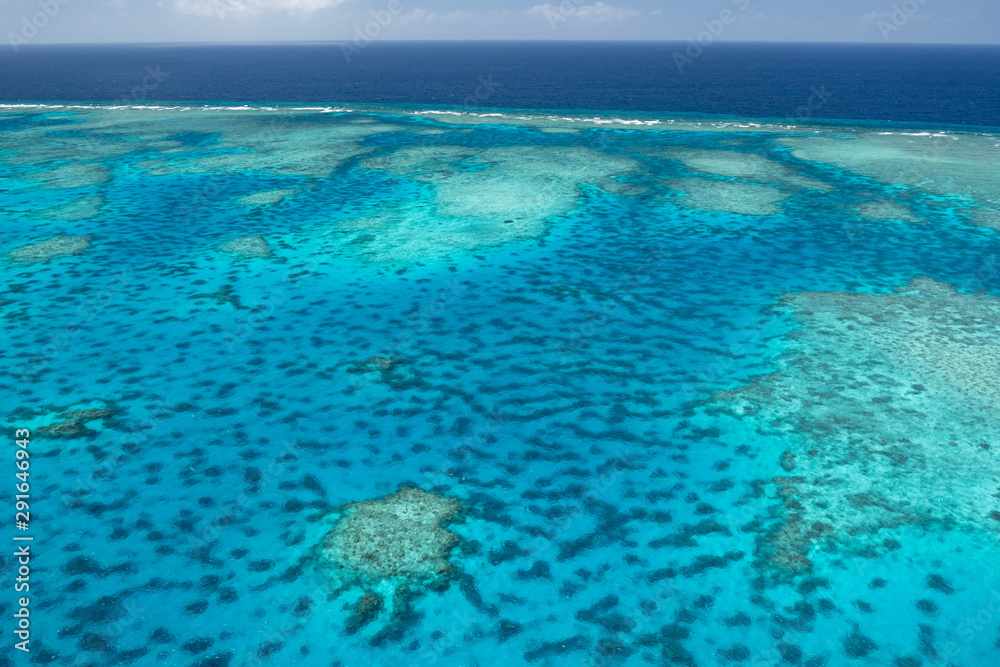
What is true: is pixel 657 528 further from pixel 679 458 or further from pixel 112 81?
pixel 112 81

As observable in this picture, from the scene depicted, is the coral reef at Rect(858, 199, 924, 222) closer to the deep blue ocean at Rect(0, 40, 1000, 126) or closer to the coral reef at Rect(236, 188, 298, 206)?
the coral reef at Rect(236, 188, 298, 206)

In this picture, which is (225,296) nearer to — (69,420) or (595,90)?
(69,420)

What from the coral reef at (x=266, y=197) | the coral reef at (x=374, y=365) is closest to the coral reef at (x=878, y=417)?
the coral reef at (x=374, y=365)

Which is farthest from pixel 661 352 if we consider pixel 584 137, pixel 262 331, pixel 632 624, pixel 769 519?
pixel 584 137

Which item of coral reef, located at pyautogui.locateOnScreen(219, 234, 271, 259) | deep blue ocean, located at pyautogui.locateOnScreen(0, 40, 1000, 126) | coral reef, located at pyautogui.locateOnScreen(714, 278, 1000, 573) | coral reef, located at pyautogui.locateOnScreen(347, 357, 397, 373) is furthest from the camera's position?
deep blue ocean, located at pyautogui.locateOnScreen(0, 40, 1000, 126)

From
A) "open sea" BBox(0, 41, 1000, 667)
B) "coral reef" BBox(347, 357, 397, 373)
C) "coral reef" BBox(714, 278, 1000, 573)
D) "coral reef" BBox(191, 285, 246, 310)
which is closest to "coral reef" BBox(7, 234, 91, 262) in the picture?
"open sea" BBox(0, 41, 1000, 667)

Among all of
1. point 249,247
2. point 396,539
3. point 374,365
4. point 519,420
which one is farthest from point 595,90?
point 396,539
